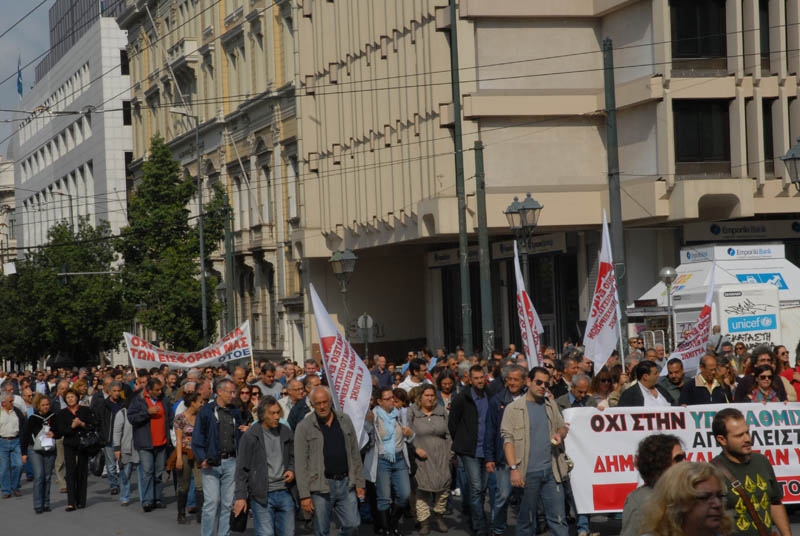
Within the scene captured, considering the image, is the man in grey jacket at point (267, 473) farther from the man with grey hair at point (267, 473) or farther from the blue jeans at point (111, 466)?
the blue jeans at point (111, 466)

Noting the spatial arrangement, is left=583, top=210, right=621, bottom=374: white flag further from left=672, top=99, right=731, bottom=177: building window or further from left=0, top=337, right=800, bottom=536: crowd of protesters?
left=672, top=99, right=731, bottom=177: building window

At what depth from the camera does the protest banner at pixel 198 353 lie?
90.9 ft

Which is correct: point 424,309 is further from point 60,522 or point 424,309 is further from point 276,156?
point 60,522

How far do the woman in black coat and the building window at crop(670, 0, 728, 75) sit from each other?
1957 centimetres

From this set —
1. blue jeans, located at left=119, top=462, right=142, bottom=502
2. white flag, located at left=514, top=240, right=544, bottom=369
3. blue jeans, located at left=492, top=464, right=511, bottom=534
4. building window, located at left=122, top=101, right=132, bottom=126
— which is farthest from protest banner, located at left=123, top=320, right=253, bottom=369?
building window, located at left=122, top=101, right=132, bottom=126

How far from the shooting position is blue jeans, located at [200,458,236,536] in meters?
14.5

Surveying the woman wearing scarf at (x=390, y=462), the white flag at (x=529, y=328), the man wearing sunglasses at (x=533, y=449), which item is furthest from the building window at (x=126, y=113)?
the man wearing sunglasses at (x=533, y=449)

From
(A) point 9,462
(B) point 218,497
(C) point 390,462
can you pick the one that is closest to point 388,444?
(C) point 390,462

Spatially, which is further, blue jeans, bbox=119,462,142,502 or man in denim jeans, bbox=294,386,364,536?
blue jeans, bbox=119,462,142,502

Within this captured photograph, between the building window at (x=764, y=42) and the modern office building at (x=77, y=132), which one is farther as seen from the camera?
the modern office building at (x=77, y=132)

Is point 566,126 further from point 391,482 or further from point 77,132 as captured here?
point 77,132

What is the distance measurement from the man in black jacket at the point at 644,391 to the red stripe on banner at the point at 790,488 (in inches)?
49.4

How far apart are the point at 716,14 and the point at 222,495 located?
23.4 metres

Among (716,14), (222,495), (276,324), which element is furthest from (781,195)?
(276,324)
